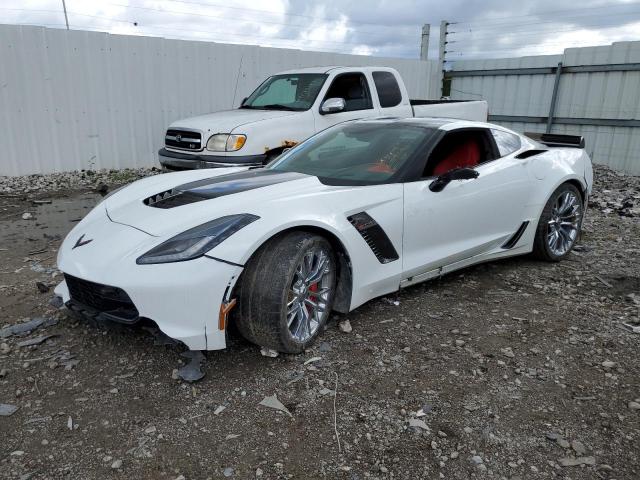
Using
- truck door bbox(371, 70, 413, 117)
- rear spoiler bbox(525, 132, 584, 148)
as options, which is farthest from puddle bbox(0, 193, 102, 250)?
rear spoiler bbox(525, 132, 584, 148)

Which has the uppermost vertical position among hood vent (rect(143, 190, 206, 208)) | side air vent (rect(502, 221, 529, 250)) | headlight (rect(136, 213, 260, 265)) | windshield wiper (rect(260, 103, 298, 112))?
windshield wiper (rect(260, 103, 298, 112))

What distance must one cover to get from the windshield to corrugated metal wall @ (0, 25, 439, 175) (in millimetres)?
6644

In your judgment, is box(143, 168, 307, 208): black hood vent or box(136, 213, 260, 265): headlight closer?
box(136, 213, 260, 265): headlight

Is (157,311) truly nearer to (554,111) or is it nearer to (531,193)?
(531,193)

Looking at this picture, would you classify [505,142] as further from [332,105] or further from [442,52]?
[442,52]

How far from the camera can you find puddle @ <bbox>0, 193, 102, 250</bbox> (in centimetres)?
595

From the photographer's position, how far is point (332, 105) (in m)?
7.50

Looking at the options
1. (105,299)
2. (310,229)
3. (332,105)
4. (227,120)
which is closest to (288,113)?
(332,105)

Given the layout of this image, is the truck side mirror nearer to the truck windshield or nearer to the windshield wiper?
the truck windshield

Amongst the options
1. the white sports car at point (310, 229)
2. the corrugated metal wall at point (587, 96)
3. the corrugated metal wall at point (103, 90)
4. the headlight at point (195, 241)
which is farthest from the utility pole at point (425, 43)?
the headlight at point (195, 241)

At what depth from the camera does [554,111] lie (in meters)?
12.1

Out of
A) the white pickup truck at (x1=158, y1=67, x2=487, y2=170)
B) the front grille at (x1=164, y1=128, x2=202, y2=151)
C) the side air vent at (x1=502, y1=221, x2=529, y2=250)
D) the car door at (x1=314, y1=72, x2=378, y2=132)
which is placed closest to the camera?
the side air vent at (x1=502, y1=221, x2=529, y2=250)

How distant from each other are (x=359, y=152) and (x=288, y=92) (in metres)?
4.37

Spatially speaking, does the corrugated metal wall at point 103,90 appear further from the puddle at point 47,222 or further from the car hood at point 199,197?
the car hood at point 199,197
